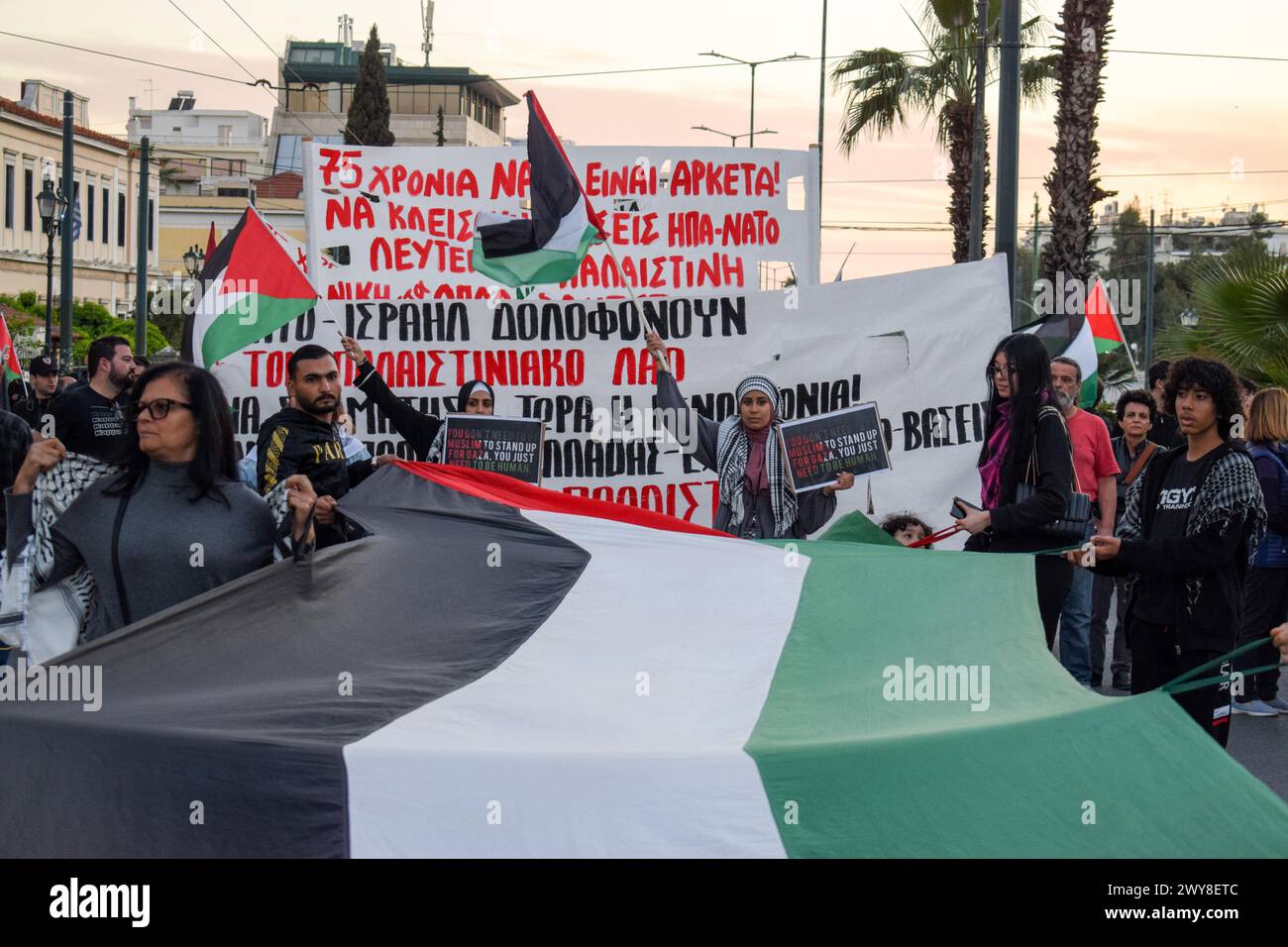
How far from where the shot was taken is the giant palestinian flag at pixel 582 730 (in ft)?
11.1

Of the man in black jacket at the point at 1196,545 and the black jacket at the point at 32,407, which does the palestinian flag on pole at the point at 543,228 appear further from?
the black jacket at the point at 32,407

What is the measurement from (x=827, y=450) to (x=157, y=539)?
3628 mm

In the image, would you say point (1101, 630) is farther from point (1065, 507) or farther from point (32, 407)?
point (32, 407)

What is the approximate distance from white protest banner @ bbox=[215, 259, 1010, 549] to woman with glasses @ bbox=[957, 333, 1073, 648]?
2757 mm

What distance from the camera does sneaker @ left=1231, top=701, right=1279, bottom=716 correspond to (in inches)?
338

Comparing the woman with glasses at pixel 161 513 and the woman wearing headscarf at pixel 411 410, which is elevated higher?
the woman wearing headscarf at pixel 411 410

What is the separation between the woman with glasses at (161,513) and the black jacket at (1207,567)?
9.51 ft

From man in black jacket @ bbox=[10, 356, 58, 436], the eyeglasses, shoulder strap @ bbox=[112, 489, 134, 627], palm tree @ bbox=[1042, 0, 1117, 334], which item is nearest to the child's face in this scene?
the eyeglasses

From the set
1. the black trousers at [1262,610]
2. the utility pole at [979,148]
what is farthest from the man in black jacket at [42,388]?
the utility pole at [979,148]

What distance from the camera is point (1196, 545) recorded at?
17.3ft

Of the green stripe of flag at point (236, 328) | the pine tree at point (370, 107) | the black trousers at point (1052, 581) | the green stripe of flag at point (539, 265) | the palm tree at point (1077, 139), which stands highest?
the pine tree at point (370, 107)

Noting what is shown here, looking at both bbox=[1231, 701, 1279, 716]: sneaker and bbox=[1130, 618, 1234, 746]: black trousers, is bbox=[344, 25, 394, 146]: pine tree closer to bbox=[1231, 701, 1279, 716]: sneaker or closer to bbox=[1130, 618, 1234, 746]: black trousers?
bbox=[1231, 701, 1279, 716]: sneaker

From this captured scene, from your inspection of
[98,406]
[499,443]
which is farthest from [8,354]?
[499,443]

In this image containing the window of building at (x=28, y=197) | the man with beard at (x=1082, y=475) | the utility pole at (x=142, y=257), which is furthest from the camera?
the window of building at (x=28, y=197)
